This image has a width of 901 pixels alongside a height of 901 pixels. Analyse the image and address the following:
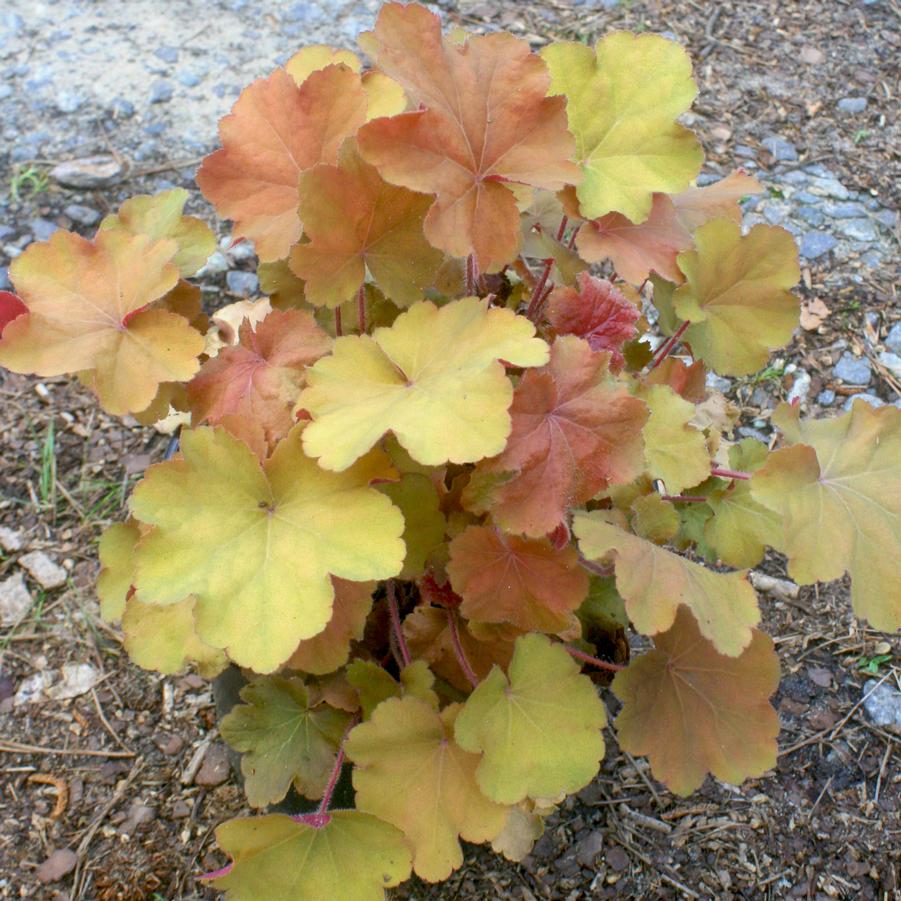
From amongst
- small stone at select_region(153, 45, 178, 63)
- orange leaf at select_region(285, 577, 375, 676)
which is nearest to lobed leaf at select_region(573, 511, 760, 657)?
orange leaf at select_region(285, 577, 375, 676)

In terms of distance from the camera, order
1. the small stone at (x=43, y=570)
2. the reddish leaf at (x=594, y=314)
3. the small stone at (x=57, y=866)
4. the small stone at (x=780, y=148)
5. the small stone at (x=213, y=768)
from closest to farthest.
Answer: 1. the reddish leaf at (x=594, y=314)
2. the small stone at (x=57, y=866)
3. the small stone at (x=213, y=768)
4. the small stone at (x=43, y=570)
5. the small stone at (x=780, y=148)

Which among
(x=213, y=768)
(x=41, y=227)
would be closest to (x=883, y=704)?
(x=213, y=768)

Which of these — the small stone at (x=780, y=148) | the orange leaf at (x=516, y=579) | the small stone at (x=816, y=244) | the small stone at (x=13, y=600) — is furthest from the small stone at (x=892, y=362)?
the small stone at (x=13, y=600)

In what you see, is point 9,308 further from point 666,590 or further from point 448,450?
point 666,590

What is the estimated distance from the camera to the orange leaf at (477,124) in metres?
0.95

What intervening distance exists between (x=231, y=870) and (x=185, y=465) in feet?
1.41

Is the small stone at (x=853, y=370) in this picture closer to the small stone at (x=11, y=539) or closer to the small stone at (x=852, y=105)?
the small stone at (x=852, y=105)

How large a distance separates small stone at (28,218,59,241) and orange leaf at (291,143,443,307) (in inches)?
60.2

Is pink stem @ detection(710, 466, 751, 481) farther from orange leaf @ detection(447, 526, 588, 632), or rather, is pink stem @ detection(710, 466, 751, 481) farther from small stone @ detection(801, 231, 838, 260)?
small stone @ detection(801, 231, 838, 260)

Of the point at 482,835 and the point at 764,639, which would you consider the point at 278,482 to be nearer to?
the point at 482,835

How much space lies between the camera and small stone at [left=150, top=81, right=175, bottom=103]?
262cm

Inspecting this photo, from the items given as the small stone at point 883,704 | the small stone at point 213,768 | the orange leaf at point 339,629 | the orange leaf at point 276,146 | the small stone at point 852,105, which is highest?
the orange leaf at point 276,146

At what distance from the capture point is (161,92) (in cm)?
263

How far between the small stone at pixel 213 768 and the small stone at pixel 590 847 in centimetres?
61
